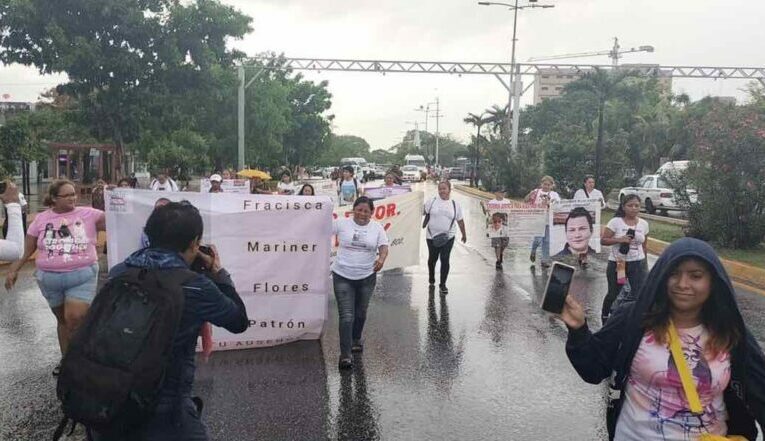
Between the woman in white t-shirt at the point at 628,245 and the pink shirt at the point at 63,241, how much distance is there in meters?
4.85

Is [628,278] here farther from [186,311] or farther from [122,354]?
[122,354]

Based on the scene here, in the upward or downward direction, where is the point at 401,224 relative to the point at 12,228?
downward

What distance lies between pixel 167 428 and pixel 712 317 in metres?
2.03

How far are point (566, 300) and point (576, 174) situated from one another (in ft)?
81.2

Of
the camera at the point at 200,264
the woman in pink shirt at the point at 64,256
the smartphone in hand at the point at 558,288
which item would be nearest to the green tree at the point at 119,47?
the woman in pink shirt at the point at 64,256

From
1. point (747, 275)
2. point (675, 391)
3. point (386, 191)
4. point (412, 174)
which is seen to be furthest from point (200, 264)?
point (412, 174)

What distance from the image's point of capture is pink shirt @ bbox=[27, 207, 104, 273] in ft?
16.9

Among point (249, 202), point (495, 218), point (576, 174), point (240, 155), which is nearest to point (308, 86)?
point (240, 155)

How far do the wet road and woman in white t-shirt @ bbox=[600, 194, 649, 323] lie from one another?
2.92ft

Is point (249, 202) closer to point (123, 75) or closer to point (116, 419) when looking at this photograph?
point (116, 419)

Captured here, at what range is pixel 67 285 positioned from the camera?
205 inches

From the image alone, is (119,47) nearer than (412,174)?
Yes

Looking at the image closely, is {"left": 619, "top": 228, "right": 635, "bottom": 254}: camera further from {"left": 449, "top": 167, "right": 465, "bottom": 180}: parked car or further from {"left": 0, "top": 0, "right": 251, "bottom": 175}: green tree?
{"left": 449, "top": 167, "right": 465, "bottom": 180}: parked car

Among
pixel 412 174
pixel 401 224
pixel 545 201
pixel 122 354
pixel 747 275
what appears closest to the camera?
pixel 122 354
